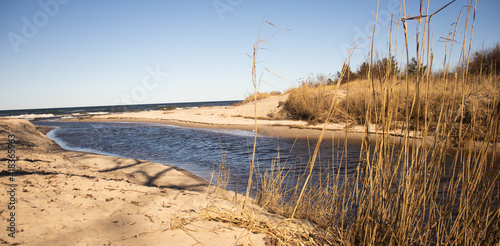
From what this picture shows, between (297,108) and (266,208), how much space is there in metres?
10.5

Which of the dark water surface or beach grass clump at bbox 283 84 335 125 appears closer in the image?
the dark water surface

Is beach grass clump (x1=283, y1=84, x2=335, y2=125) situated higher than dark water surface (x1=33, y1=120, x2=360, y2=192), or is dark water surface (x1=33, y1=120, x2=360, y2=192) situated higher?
beach grass clump (x1=283, y1=84, x2=335, y2=125)

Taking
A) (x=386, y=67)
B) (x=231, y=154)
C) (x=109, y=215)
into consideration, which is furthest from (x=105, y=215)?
(x=231, y=154)

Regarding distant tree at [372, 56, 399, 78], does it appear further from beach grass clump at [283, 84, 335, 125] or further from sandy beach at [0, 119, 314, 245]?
beach grass clump at [283, 84, 335, 125]

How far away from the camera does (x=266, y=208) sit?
8.89 ft

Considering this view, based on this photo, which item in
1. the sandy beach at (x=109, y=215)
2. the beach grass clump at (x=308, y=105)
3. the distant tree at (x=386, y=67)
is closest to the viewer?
the distant tree at (x=386, y=67)

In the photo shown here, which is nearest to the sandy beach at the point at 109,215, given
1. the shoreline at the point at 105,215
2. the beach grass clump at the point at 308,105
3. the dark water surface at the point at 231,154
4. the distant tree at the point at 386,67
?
the shoreline at the point at 105,215

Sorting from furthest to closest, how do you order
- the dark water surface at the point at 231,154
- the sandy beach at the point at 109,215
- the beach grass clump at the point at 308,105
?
the beach grass clump at the point at 308,105 → the dark water surface at the point at 231,154 → the sandy beach at the point at 109,215

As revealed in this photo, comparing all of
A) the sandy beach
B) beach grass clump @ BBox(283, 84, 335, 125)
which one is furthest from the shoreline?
beach grass clump @ BBox(283, 84, 335, 125)

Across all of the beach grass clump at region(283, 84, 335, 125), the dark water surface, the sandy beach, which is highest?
the beach grass clump at region(283, 84, 335, 125)

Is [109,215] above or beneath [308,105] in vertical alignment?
beneath

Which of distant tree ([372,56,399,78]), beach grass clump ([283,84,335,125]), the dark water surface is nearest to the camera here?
distant tree ([372,56,399,78])

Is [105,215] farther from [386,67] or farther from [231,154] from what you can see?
[231,154]

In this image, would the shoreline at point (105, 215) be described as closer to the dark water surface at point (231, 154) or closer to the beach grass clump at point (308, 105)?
the dark water surface at point (231, 154)
